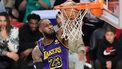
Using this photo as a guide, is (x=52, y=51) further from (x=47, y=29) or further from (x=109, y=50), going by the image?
(x=109, y=50)

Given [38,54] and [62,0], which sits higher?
[62,0]

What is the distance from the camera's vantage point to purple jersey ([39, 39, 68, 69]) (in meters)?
5.59

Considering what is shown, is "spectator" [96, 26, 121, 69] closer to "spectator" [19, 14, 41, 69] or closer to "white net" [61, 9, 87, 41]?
"spectator" [19, 14, 41, 69]

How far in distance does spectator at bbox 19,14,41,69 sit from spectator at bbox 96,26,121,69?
1030 millimetres

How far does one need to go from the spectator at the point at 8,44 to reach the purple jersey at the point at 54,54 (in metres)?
0.50

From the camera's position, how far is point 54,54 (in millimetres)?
5594

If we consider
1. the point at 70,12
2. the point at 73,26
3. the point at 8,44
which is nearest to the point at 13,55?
the point at 8,44

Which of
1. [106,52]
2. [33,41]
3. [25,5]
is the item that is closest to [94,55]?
[106,52]

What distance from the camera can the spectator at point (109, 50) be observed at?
20.4ft

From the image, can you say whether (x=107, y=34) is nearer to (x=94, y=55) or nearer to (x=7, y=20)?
(x=94, y=55)

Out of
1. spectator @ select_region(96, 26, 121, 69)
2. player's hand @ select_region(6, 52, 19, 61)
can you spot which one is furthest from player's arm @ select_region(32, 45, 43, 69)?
spectator @ select_region(96, 26, 121, 69)

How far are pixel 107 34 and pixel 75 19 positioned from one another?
1.52 metres

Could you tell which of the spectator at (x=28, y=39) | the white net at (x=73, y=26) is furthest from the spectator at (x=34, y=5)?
the white net at (x=73, y=26)

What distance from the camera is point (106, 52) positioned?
6309 millimetres
